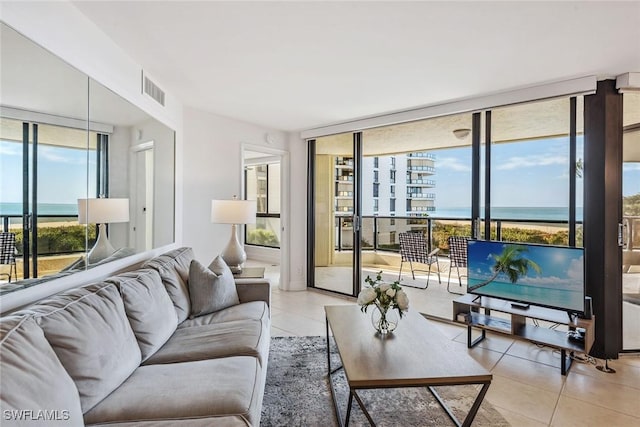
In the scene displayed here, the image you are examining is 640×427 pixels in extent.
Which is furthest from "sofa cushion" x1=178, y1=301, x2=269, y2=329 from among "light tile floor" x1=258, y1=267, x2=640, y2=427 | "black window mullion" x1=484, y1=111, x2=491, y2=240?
"black window mullion" x1=484, y1=111, x2=491, y2=240

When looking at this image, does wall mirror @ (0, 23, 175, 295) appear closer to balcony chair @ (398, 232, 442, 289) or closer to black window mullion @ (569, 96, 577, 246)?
balcony chair @ (398, 232, 442, 289)

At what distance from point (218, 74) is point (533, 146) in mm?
3073

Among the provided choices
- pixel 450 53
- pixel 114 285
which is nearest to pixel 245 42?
pixel 450 53

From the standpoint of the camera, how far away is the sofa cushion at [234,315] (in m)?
2.27

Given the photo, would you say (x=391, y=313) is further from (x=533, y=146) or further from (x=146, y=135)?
(x=146, y=135)

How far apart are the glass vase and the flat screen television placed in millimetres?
1318

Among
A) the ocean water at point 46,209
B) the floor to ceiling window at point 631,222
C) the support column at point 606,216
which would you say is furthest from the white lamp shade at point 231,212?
the floor to ceiling window at point 631,222

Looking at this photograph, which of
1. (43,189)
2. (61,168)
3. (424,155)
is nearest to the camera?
(43,189)

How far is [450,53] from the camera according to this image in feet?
7.80

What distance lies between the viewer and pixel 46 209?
165 cm

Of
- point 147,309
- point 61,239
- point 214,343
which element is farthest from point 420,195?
point 61,239

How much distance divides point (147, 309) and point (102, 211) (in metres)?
0.81

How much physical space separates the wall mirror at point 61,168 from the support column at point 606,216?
152 inches

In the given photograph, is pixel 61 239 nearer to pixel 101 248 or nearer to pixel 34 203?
pixel 34 203
